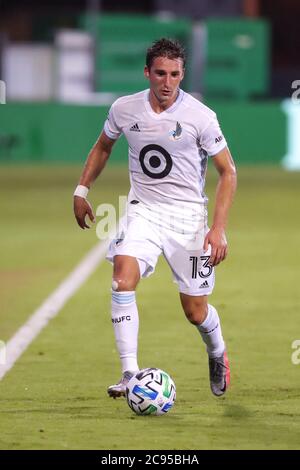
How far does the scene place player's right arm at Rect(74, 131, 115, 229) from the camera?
340 inches

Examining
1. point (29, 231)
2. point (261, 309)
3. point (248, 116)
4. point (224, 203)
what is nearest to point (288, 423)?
point (224, 203)

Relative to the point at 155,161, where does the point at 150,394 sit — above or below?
below

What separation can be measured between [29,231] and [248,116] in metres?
14.3

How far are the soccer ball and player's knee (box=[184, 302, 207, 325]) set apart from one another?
28.1 inches

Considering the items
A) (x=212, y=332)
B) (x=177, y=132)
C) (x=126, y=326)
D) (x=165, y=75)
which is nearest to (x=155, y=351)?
(x=212, y=332)

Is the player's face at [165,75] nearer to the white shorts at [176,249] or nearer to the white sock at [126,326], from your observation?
the white shorts at [176,249]

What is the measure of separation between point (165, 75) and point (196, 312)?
146 centimetres

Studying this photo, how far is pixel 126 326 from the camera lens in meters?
8.15

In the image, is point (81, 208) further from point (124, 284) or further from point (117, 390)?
point (117, 390)

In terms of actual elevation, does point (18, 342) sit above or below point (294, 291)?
above

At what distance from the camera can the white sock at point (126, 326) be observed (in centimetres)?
811

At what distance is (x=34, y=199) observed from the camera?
930 inches

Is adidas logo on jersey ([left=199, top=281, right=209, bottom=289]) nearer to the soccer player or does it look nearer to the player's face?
the soccer player
